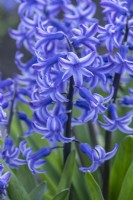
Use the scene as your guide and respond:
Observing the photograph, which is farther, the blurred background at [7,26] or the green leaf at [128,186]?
the blurred background at [7,26]

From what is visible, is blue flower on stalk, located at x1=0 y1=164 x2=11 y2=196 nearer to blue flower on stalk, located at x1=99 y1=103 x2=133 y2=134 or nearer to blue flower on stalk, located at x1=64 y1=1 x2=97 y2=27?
blue flower on stalk, located at x1=99 y1=103 x2=133 y2=134

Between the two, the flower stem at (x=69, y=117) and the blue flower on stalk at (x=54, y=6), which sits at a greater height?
the blue flower on stalk at (x=54, y=6)

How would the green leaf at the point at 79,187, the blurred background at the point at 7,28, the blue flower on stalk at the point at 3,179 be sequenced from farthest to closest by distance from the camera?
the blurred background at the point at 7,28
the green leaf at the point at 79,187
the blue flower on stalk at the point at 3,179

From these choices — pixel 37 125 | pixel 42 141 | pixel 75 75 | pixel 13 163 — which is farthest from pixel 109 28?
pixel 42 141

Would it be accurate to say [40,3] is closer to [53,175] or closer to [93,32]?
[93,32]

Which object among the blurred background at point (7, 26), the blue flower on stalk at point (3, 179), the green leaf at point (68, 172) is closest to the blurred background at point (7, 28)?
the blurred background at point (7, 26)

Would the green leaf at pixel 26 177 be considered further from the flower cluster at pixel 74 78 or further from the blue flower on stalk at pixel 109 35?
the blue flower on stalk at pixel 109 35

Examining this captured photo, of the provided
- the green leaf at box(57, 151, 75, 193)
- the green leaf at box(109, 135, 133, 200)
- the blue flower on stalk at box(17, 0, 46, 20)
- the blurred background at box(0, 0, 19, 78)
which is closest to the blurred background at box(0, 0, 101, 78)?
the blurred background at box(0, 0, 19, 78)
